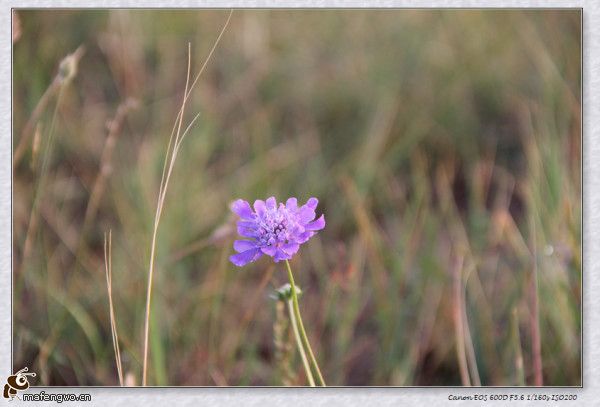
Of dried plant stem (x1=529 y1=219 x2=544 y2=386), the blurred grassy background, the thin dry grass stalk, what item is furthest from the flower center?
dried plant stem (x1=529 y1=219 x2=544 y2=386)

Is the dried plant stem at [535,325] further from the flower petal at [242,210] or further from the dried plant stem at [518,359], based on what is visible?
the flower petal at [242,210]

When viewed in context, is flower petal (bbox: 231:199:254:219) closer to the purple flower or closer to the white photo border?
the purple flower

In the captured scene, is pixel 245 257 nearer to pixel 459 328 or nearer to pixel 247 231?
pixel 247 231

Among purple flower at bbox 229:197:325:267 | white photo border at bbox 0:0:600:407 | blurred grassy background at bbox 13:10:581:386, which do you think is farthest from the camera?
blurred grassy background at bbox 13:10:581:386

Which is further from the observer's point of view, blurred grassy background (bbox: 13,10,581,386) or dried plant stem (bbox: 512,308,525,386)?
blurred grassy background (bbox: 13,10,581,386)

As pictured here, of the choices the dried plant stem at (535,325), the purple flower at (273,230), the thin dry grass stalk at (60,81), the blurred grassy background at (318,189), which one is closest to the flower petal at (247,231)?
the purple flower at (273,230)

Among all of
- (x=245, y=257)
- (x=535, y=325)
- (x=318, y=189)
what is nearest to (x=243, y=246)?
(x=245, y=257)
